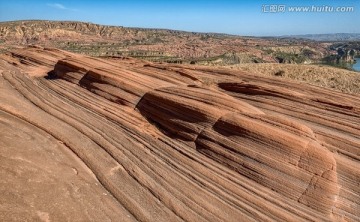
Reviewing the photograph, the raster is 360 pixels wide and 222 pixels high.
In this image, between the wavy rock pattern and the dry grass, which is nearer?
the wavy rock pattern

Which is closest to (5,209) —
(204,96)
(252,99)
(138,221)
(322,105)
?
(138,221)

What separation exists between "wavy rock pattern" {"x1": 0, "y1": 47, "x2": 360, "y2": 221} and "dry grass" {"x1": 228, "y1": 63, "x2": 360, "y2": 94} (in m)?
16.6

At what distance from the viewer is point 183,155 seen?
13797 millimetres

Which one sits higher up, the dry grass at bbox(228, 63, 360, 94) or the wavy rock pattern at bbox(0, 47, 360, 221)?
the wavy rock pattern at bbox(0, 47, 360, 221)

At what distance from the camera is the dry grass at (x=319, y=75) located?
34031 millimetres

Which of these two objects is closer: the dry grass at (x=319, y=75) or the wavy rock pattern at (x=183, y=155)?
the wavy rock pattern at (x=183, y=155)

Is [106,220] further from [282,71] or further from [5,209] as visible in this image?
[282,71]

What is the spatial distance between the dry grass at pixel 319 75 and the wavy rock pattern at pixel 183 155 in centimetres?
1663

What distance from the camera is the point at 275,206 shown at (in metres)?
10.8

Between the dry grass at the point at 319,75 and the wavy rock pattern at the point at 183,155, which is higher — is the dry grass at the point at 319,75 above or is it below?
below

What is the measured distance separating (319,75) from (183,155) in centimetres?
2894

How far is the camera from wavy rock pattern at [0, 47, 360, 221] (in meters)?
10.6

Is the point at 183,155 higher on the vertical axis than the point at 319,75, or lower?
higher

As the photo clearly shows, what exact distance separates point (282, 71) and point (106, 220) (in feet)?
112
